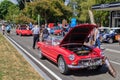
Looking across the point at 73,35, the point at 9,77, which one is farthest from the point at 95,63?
the point at 9,77

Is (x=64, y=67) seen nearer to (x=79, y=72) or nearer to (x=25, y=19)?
(x=79, y=72)

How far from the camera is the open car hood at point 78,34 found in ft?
36.9

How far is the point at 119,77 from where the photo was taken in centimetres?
1019

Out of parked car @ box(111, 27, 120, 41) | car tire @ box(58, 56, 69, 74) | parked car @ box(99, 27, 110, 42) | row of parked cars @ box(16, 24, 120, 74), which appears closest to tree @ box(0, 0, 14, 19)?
parked car @ box(99, 27, 110, 42)

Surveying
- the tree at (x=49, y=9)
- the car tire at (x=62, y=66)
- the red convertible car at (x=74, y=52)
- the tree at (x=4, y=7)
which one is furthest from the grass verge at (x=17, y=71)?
the tree at (x=4, y=7)

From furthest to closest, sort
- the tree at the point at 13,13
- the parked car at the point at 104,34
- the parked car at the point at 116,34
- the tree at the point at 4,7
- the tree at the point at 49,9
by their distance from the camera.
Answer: the tree at the point at 4,7 → the tree at the point at 13,13 → the tree at the point at 49,9 → the parked car at the point at 116,34 → the parked car at the point at 104,34

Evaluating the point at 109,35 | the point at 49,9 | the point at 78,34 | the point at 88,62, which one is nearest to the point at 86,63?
the point at 88,62

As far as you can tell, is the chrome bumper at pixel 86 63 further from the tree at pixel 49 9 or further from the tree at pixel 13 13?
the tree at pixel 13 13

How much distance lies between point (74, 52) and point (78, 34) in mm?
1039

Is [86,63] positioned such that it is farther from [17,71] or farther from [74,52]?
[17,71]

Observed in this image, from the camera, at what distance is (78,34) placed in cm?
1180

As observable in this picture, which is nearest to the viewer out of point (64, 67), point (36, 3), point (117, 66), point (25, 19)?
point (64, 67)

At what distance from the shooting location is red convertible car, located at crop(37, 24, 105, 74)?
410 inches

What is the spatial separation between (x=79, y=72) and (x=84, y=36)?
1.67 m
